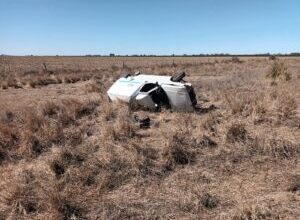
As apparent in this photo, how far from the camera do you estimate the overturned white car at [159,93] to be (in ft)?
35.0

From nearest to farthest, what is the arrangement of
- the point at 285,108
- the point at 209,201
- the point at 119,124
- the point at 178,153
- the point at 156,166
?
1. the point at 209,201
2. the point at 156,166
3. the point at 178,153
4. the point at 119,124
5. the point at 285,108

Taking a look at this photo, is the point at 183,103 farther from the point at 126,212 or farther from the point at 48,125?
the point at 126,212

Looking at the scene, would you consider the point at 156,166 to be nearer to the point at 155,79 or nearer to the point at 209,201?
the point at 209,201

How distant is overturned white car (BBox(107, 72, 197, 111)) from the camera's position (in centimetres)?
1068

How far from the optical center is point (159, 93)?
11.1 m

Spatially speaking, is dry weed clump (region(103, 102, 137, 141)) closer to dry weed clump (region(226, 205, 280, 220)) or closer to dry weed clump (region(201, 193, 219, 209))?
dry weed clump (region(201, 193, 219, 209))

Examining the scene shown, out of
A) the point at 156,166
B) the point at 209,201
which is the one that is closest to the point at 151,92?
the point at 156,166

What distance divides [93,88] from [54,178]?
11.6 m

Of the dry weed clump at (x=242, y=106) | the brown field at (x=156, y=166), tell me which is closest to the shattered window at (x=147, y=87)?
the brown field at (x=156, y=166)

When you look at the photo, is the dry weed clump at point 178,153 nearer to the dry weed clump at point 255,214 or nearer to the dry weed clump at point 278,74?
the dry weed clump at point 255,214

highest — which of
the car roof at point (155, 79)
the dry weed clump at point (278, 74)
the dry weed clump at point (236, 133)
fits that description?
the car roof at point (155, 79)

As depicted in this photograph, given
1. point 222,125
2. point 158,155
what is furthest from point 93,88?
point 158,155

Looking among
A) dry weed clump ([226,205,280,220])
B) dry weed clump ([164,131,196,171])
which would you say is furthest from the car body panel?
dry weed clump ([226,205,280,220])

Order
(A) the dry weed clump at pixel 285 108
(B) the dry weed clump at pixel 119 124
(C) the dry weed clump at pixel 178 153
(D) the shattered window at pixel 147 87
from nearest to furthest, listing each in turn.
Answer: (C) the dry weed clump at pixel 178 153 → (B) the dry weed clump at pixel 119 124 → (A) the dry weed clump at pixel 285 108 → (D) the shattered window at pixel 147 87
